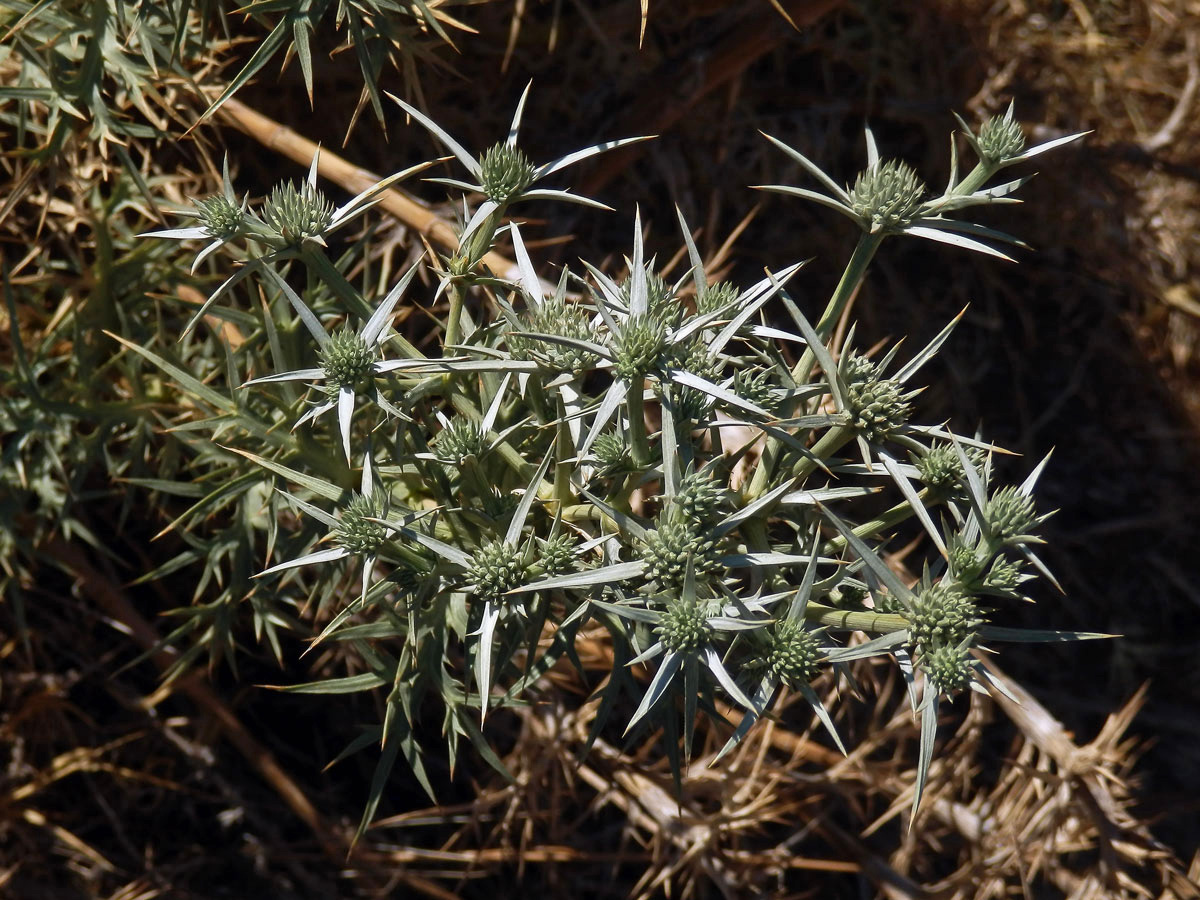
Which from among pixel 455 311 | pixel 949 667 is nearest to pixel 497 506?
pixel 455 311

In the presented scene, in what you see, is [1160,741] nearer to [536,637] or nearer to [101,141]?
[536,637]

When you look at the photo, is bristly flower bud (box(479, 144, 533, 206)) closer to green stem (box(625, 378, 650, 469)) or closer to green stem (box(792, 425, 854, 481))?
green stem (box(625, 378, 650, 469))

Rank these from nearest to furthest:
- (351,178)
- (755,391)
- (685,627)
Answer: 1. (685,627)
2. (755,391)
3. (351,178)

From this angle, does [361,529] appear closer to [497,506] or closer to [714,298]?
[497,506]

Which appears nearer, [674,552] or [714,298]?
[674,552]

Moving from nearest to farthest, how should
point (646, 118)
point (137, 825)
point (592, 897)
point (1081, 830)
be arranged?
1. point (1081, 830)
2. point (646, 118)
3. point (137, 825)
4. point (592, 897)

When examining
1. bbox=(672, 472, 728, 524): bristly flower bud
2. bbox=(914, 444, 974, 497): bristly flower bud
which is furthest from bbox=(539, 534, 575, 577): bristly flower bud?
bbox=(914, 444, 974, 497): bristly flower bud

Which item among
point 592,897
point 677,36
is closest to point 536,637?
point 592,897

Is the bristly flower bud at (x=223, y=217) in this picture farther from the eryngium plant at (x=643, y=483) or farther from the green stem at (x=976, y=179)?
the green stem at (x=976, y=179)
